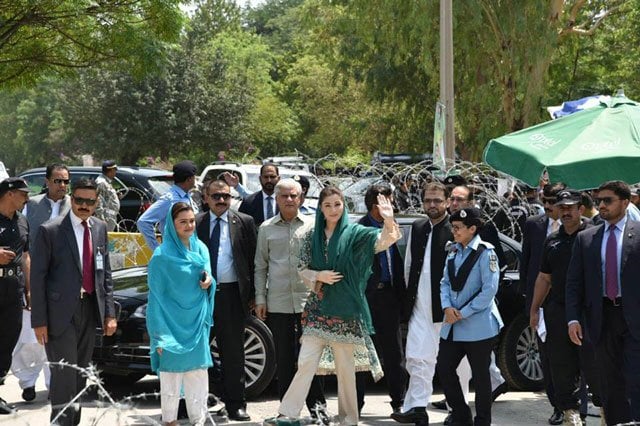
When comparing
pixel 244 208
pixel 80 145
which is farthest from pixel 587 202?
pixel 80 145

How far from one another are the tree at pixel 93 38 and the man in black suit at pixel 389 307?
8478 mm

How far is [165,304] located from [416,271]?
7.30 feet

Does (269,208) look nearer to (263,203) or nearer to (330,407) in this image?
(263,203)

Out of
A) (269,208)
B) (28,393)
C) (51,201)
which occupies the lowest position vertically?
(28,393)

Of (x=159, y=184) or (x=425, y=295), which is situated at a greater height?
(x=159, y=184)

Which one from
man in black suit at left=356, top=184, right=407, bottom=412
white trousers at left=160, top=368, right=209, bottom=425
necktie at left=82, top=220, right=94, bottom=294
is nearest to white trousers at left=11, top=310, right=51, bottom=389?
necktie at left=82, top=220, right=94, bottom=294

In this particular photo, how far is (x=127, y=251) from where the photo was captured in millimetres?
14914

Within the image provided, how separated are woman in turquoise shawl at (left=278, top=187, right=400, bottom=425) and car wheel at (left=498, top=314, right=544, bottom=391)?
89.8 inches

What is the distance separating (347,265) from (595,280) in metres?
1.82

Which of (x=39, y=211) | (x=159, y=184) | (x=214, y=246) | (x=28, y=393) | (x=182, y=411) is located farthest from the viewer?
(x=159, y=184)

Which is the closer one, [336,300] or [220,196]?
[336,300]

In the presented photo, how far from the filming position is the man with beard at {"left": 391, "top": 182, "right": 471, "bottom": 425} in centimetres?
862

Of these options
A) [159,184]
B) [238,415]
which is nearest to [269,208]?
[238,415]

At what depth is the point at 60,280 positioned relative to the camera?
7672mm
